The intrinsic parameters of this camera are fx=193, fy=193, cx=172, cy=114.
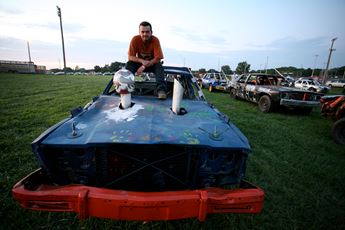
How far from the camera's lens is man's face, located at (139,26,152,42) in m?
2.89

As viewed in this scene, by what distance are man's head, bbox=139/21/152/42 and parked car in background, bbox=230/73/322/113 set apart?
228 inches

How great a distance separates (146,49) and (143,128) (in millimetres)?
1865

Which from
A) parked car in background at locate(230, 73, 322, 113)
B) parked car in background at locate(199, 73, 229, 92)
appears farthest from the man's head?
parked car in background at locate(199, 73, 229, 92)

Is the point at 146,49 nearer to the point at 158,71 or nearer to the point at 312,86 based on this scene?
the point at 158,71

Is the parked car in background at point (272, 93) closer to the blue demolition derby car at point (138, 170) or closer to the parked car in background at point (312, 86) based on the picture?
the blue demolition derby car at point (138, 170)

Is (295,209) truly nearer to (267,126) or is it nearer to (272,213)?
(272,213)

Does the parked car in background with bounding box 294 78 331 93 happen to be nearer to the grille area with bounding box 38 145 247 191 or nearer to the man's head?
the man's head

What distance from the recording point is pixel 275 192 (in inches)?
106

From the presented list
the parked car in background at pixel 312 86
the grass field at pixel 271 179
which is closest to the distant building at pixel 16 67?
the grass field at pixel 271 179

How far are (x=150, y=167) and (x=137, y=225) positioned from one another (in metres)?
0.78

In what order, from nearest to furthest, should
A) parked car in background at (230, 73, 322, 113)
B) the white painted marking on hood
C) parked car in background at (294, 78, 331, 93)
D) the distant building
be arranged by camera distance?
the white painted marking on hood, parked car in background at (230, 73, 322, 113), parked car in background at (294, 78, 331, 93), the distant building

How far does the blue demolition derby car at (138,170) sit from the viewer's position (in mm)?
1409

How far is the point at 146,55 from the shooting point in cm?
318

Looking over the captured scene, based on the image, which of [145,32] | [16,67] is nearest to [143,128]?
[145,32]
